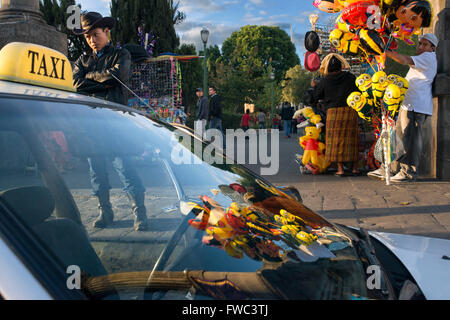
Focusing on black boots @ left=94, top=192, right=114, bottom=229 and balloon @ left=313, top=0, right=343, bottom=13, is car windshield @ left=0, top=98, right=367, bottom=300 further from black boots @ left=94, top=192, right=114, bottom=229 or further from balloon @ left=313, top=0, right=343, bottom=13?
balloon @ left=313, top=0, right=343, bottom=13

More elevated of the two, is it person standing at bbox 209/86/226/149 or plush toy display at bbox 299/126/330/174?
person standing at bbox 209/86/226/149

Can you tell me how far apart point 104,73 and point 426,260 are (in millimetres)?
3732

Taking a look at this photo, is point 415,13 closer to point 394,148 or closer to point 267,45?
point 394,148

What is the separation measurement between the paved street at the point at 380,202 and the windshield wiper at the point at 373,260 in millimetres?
2476

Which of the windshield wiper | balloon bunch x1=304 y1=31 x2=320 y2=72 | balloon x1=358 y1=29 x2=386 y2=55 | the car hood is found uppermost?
balloon bunch x1=304 y1=31 x2=320 y2=72

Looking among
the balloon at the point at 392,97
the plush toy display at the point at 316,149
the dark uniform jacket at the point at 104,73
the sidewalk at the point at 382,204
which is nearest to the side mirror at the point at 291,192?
the sidewalk at the point at 382,204

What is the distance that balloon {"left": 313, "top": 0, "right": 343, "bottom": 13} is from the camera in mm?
5976

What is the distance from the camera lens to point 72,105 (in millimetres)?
1581

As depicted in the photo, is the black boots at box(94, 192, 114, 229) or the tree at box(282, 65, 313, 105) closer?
the black boots at box(94, 192, 114, 229)

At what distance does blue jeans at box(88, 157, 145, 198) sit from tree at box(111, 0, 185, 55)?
851 inches

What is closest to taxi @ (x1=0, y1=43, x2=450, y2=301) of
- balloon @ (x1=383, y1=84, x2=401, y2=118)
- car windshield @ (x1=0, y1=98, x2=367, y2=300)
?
car windshield @ (x1=0, y1=98, x2=367, y2=300)
